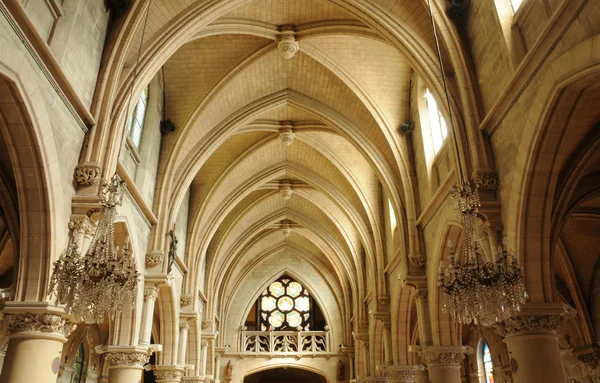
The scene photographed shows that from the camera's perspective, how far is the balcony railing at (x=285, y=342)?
27297 mm

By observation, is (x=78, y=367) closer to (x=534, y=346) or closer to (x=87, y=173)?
(x=87, y=173)

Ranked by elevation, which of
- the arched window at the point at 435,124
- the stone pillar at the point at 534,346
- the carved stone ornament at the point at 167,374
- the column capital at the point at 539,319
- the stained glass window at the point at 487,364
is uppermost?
the arched window at the point at 435,124

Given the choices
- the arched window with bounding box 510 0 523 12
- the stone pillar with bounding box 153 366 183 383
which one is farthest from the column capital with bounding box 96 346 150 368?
the arched window with bounding box 510 0 523 12

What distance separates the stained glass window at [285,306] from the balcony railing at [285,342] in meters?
1.04

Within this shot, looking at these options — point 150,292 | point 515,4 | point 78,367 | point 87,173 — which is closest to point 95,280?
point 87,173

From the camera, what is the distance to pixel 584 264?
47.2 feet

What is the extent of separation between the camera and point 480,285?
23.4 feet

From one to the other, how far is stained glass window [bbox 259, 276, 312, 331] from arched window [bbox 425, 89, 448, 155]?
17.9 metres

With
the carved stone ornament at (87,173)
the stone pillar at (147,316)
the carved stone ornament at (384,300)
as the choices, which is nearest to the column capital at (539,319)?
the carved stone ornament at (87,173)

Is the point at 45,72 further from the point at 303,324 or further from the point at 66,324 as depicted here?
the point at 303,324

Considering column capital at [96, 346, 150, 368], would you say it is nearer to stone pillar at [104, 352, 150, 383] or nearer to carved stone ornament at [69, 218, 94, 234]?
stone pillar at [104, 352, 150, 383]

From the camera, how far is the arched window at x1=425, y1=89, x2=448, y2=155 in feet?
43.1

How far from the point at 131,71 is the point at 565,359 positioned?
13692 millimetres

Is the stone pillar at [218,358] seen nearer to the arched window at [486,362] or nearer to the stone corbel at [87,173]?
the arched window at [486,362]
